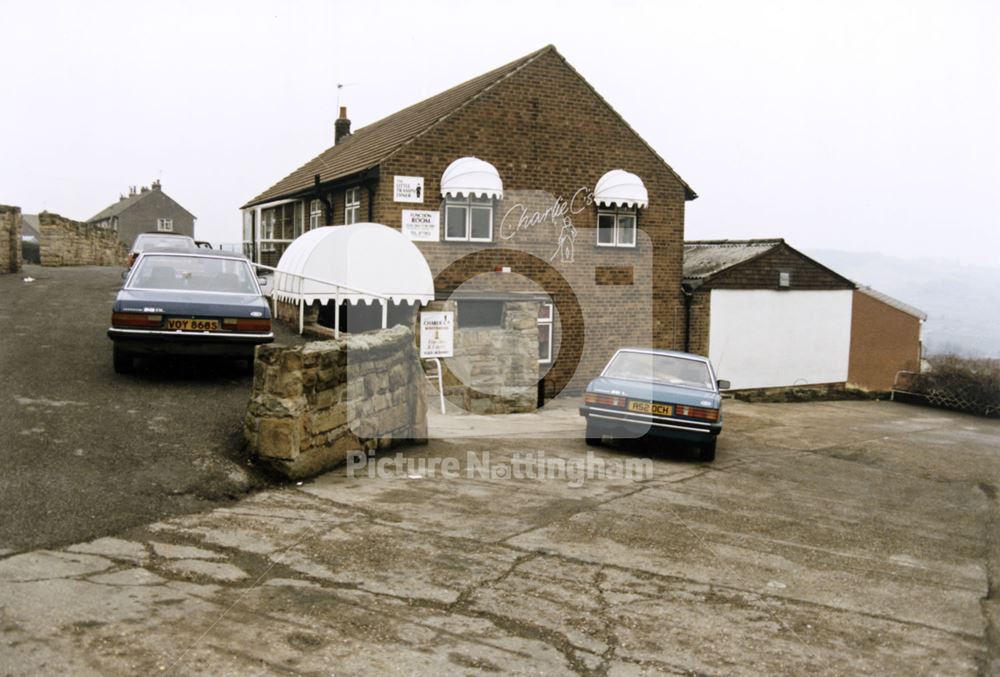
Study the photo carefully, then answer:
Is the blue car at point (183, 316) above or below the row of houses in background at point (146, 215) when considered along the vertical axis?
below

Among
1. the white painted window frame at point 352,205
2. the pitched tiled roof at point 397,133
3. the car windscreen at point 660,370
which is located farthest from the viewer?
the white painted window frame at point 352,205

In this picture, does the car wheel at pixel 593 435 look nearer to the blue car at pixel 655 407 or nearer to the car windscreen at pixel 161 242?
the blue car at pixel 655 407

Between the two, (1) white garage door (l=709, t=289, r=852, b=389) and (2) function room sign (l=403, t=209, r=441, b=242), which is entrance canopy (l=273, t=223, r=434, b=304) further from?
(1) white garage door (l=709, t=289, r=852, b=389)

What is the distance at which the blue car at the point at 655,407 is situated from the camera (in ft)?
38.0

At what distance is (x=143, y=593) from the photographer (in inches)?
193

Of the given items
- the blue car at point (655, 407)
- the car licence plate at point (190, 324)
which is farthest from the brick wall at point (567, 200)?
the car licence plate at point (190, 324)

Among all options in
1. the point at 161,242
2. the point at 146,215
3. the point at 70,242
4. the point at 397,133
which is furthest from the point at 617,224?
the point at 146,215

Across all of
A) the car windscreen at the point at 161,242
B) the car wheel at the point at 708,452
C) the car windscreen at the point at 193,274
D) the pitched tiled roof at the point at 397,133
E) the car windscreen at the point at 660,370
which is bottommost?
the car wheel at the point at 708,452

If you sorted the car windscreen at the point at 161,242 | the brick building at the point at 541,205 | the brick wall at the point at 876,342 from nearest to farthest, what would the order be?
1. the brick building at the point at 541,205
2. the car windscreen at the point at 161,242
3. the brick wall at the point at 876,342

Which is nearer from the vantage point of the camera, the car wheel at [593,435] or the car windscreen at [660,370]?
the car wheel at [593,435]

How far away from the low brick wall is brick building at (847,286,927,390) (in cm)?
2039

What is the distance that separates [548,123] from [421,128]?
3304 mm

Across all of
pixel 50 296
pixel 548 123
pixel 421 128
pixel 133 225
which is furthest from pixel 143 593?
pixel 133 225

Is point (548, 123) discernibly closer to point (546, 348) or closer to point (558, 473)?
point (546, 348)
